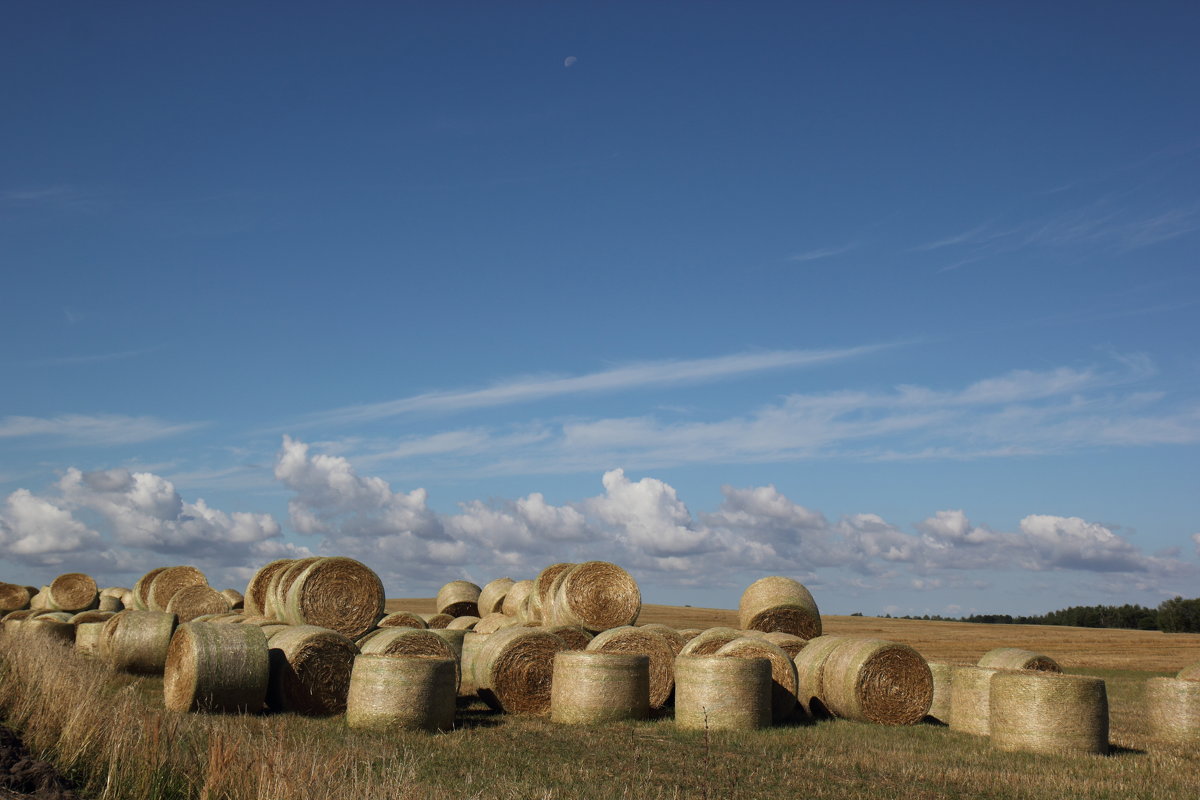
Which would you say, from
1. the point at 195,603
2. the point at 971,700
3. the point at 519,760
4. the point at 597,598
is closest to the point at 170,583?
the point at 195,603

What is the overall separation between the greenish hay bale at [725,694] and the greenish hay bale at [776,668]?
50.4 inches

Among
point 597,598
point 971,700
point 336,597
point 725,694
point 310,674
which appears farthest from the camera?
point 597,598

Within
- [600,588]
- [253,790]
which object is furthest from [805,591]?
[253,790]

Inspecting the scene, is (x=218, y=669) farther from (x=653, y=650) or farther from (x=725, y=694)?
(x=725, y=694)

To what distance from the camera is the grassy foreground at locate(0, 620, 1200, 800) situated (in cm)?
671

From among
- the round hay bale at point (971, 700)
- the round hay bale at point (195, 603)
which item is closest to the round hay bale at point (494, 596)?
the round hay bale at point (195, 603)

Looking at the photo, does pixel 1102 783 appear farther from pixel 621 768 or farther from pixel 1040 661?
pixel 1040 661

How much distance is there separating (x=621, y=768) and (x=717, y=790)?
1.37 m

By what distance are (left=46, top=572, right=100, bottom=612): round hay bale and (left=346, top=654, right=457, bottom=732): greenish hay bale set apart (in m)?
23.8

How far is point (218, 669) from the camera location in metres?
13.1

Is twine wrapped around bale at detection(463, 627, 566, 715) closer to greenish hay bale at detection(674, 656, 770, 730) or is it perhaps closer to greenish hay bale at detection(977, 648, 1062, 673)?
greenish hay bale at detection(674, 656, 770, 730)

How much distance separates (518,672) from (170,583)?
49.6 feet

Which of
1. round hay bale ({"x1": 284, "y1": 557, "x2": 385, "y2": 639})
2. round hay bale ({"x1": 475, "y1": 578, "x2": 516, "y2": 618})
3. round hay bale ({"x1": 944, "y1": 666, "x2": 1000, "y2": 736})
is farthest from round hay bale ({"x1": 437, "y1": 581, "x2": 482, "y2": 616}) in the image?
round hay bale ({"x1": 944, "y1": 666, "x2": 1000, "y2": 736})

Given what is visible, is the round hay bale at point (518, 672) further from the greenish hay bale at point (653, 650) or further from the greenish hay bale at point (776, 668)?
the greenish hay bale at point (776, 668)
